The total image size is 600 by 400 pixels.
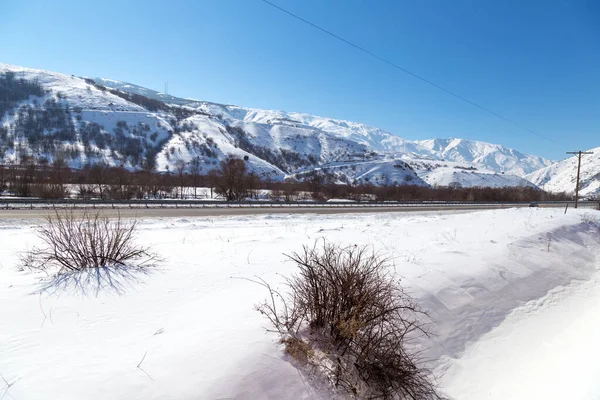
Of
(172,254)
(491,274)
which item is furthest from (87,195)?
(491,274)

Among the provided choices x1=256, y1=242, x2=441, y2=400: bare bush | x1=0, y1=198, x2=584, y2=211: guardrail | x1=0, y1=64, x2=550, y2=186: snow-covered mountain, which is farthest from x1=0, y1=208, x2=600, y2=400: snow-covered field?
x1=0, y1=64, x2=550, y2=186: snow-covered mountain

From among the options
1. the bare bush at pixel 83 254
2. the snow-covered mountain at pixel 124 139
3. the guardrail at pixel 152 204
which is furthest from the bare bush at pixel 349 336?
the snow-covered mountain at pixel 124 139

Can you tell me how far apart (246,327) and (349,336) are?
138 centimetres

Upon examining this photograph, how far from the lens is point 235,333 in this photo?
4066 mm

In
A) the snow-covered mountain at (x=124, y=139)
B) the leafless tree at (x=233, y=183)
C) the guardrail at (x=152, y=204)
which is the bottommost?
the guardrail at (x=152, y=204)

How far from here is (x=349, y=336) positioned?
4.05 meters

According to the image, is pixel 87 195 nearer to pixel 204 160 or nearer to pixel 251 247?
pixel 251 247

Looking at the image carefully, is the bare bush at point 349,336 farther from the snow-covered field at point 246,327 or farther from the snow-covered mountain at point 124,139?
the snow-covered mountain at point 124,139

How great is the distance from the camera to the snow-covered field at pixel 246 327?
3164 mm

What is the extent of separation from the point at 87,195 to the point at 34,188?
471cm

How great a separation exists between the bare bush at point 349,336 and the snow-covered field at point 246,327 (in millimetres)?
399

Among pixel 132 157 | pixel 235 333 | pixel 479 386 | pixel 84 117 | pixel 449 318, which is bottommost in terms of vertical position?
pixel 479 386

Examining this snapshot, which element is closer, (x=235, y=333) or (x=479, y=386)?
(x=235, y=333)

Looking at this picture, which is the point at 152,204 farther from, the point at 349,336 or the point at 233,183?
the point at 349,336
